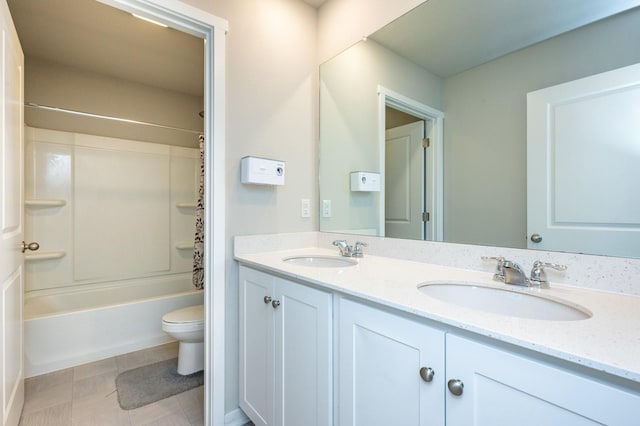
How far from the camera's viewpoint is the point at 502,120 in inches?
46.5

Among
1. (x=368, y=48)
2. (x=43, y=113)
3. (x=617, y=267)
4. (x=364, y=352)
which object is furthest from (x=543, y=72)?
(x=43, y=113)

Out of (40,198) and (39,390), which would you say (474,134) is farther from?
(40,198)

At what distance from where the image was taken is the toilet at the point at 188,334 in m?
1.90

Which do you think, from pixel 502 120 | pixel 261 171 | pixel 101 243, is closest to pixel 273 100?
pixel 261 171

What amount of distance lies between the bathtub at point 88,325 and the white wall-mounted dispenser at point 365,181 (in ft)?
5.76

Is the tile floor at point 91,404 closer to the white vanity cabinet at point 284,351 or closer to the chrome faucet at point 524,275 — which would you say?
the white vanity cabinet at point 284,351

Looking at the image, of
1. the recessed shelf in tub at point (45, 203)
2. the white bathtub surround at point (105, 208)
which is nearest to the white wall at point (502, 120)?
the white bathtub surround at point (105, 208)

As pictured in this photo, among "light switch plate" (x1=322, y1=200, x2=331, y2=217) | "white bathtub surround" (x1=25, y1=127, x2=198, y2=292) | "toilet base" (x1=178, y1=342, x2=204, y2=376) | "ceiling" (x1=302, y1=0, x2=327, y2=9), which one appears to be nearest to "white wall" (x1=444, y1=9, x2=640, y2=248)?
"light switch plate" (x1=322, y1=200, x2=331, y2=217)

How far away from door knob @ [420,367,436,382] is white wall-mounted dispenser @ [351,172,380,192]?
112 centimetres

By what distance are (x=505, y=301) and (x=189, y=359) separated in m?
1.96

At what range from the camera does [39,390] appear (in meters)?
1.82

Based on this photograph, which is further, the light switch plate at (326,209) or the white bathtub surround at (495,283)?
the light switch plate at (326,209)

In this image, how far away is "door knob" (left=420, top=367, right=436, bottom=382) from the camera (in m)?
0.71

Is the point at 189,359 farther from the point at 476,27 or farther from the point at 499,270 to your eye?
the point at 476,27
